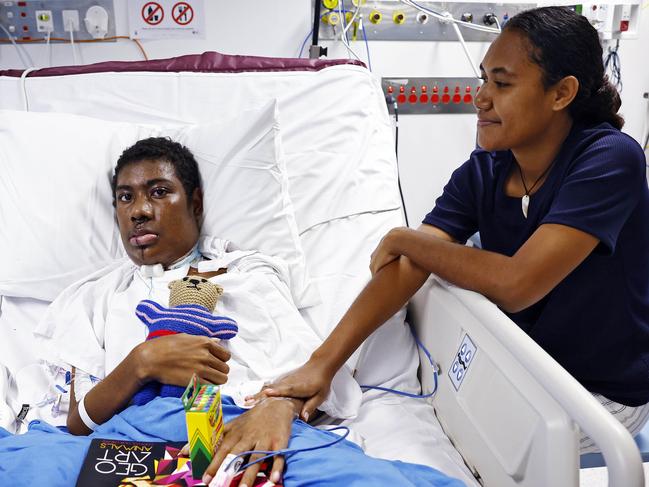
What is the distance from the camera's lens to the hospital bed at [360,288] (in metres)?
0.97

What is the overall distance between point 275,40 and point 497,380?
1.78m

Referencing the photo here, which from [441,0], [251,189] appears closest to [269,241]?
[251,189]

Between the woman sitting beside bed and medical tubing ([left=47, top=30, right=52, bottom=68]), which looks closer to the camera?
the woman sitting beside bed

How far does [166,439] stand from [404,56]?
196cm

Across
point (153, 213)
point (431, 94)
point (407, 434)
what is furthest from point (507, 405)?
point (431, 94)

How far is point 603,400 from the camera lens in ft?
Answer: 4.51

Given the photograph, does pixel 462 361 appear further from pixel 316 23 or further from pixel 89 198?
pixel 316 23

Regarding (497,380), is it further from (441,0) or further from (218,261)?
(441,0)

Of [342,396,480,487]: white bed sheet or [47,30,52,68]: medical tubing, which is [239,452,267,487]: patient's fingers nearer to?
[342,396,480,487]: white bed sheet

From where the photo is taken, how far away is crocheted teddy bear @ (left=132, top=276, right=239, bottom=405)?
1241 mm

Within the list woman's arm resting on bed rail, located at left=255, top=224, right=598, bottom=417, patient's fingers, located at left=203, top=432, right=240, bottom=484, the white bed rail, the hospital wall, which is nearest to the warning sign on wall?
the hospital wall

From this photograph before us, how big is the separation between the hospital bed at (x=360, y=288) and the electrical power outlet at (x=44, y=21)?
316mm

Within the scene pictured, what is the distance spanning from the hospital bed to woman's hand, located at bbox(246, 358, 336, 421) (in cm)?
15

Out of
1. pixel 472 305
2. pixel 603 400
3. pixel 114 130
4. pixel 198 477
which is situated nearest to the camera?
pixel 198 477
